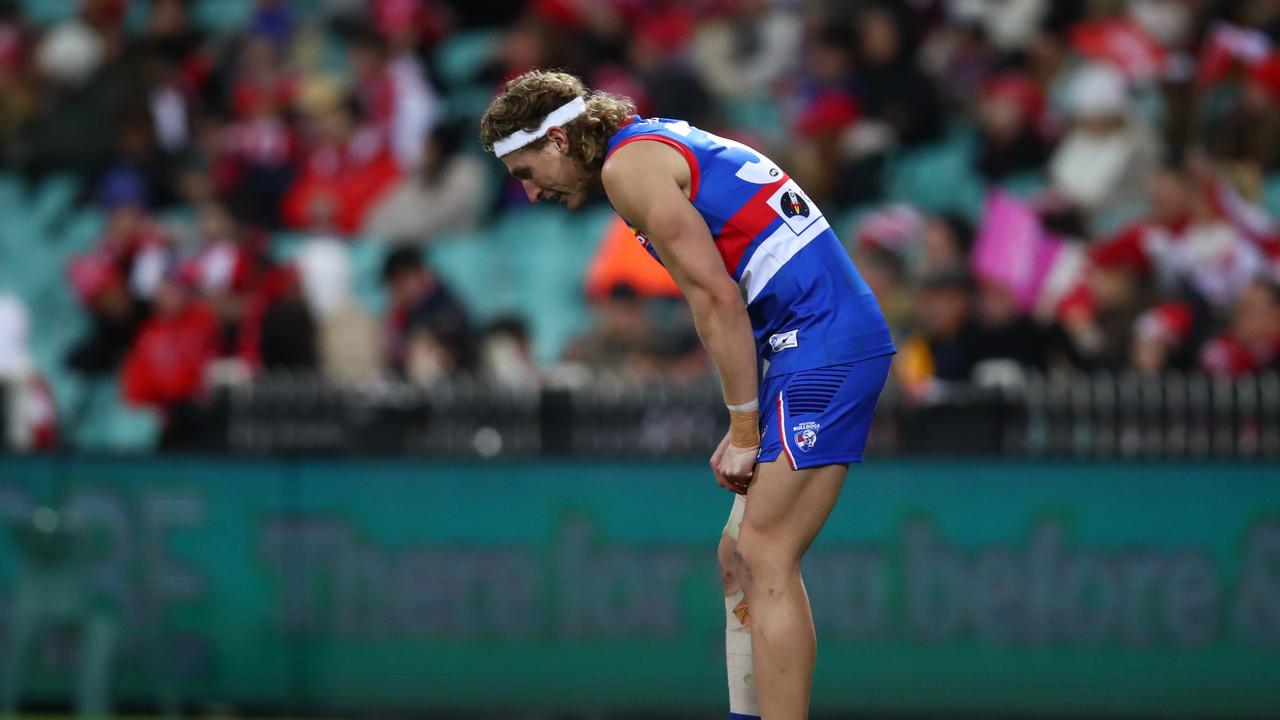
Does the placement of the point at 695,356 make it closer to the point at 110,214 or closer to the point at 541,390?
the point at 541,390

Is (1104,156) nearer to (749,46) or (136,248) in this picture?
(749,46)

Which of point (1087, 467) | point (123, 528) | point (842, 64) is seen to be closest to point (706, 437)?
point (1087, 467)

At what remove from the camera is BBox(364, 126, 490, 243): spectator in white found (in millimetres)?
14430

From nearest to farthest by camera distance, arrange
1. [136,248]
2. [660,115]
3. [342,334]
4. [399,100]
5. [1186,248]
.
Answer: [1186,248] < [342,334] < [660,115] < [136,248] < [399,100]

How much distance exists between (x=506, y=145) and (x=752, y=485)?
1377mm

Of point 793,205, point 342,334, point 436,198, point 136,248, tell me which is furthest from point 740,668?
point 136,248

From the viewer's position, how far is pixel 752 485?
19.4 feet

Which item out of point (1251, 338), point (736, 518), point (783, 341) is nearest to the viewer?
point (783, 341)

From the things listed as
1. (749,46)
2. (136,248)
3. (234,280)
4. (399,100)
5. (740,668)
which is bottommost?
(740,668)

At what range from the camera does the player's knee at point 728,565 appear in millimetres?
6090

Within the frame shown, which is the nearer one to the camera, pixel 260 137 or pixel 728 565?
pixel 728 565

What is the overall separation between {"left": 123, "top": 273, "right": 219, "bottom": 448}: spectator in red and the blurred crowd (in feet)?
0.07

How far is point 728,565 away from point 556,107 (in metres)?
1.60

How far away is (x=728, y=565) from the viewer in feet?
20.1
